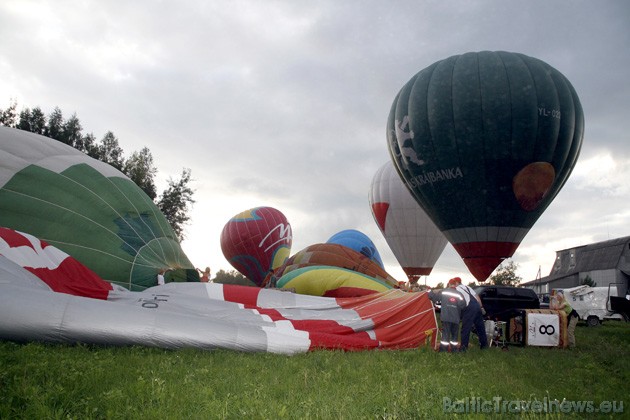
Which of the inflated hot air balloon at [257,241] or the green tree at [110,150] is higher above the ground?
the green tree at [110,150]

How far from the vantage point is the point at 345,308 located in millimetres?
9078

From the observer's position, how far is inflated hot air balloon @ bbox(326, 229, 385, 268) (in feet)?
87.8

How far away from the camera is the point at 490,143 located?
1672cm

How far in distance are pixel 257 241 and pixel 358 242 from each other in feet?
22.0

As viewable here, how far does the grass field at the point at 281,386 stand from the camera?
12.4 feet

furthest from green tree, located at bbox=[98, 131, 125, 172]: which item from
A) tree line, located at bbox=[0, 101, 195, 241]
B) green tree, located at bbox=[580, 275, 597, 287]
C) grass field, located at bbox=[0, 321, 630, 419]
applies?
green tree, located at bbox=[580, 275, 597, 287]

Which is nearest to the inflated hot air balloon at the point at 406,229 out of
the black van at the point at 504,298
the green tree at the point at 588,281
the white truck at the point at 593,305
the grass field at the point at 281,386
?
the white truck at the point at 593,305

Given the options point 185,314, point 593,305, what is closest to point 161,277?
point 185,314

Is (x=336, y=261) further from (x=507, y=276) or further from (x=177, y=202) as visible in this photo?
(x=507, y=276)

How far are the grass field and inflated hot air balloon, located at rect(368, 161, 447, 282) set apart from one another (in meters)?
21.6

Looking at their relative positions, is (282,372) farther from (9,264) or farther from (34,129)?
(34,129)

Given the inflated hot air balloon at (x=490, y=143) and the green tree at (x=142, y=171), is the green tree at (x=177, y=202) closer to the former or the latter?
the green tree at (x=142, y=171)

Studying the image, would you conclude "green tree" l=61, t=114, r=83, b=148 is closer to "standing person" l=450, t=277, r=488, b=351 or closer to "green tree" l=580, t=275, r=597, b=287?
"standing person" l=450, t=277, r=488, b=351

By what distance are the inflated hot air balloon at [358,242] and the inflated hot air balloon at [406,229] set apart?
5.73 ft
